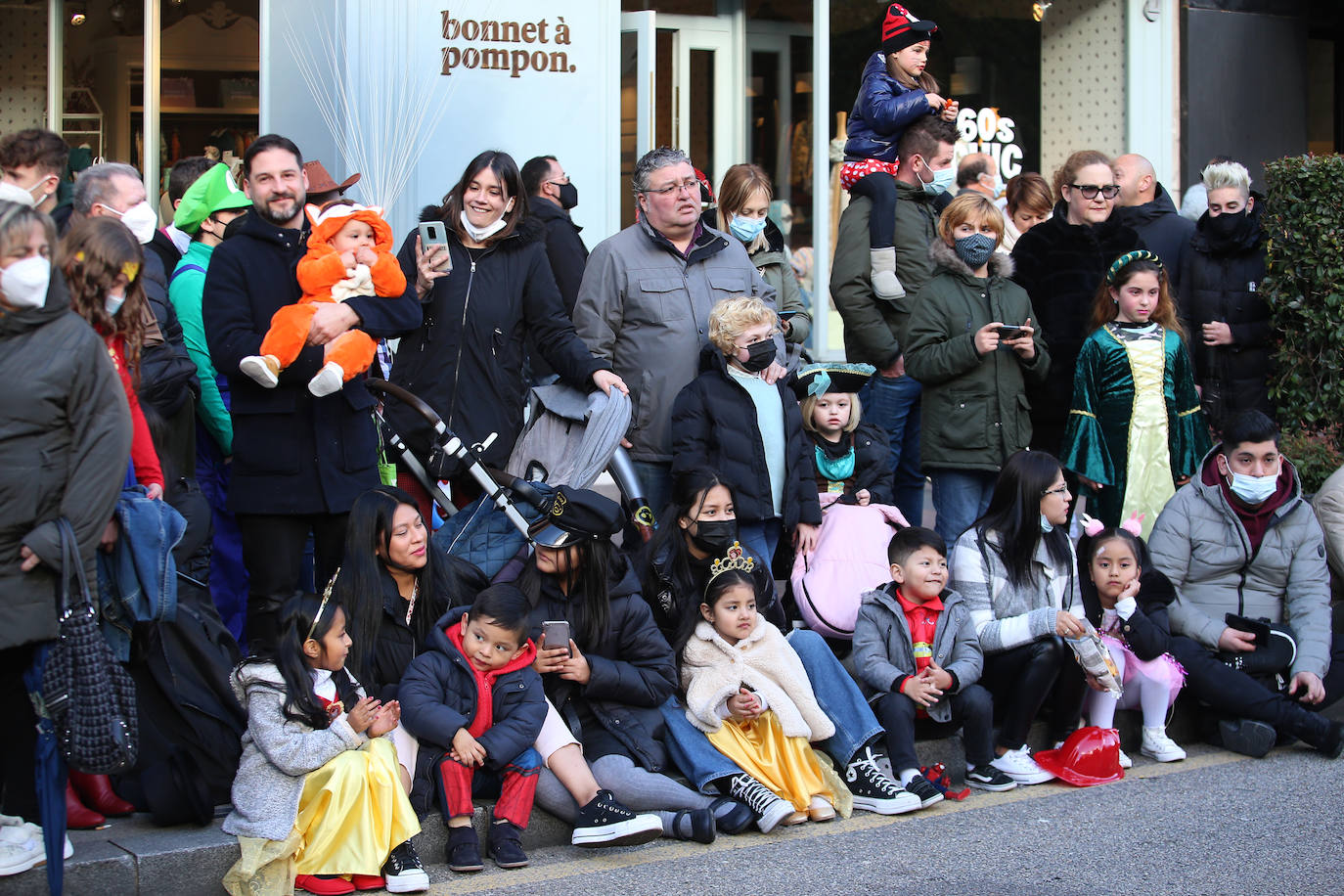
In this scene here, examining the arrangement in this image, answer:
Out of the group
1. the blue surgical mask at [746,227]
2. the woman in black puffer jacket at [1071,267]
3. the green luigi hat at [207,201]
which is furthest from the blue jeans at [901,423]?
the green luigi hat at [207,201]

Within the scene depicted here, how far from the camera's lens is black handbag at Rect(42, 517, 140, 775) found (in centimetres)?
439

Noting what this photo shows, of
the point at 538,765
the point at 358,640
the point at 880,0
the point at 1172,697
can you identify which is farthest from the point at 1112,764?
the point at 880,0

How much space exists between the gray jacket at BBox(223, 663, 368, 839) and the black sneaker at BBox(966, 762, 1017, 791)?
255 centimetres

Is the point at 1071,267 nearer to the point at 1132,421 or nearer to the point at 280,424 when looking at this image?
the point at 1132,421

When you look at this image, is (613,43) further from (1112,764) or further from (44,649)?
(44,649)

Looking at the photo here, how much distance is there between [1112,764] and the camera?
20.8 feet

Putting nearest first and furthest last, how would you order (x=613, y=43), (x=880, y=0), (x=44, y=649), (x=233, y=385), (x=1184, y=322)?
(x=44, y=649)
(x=233, y=385)
(x=1184, y=322)
(x=613, y=43)
(x=880, y=0)

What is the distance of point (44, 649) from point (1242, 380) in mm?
6646

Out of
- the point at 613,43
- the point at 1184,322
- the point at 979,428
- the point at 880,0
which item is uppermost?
the point at 880,0

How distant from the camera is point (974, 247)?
7.44 m

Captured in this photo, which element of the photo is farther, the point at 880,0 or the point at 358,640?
the point at 880,0

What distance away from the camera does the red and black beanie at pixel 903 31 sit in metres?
8.41

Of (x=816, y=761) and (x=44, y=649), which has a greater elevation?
(x=44, y=649)

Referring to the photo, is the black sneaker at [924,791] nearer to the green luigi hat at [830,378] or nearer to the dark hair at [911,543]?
the dark hair at [911,543]
